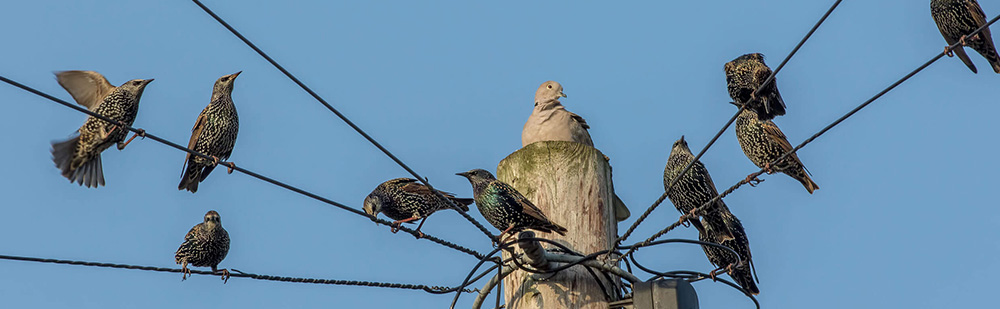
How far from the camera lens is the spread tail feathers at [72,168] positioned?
6355 mm

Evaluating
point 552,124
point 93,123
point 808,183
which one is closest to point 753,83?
point 808,183

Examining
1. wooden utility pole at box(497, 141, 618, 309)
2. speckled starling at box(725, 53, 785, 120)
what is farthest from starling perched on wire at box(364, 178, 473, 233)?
speckled starling at box(725, 53, 785, 120)

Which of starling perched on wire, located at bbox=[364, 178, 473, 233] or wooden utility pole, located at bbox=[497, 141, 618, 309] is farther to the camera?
starling perched on wire, located at bbox=[364, 178, 473, 233]

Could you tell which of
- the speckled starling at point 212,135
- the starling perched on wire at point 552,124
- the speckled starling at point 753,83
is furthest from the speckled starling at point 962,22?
the speckled starling at point 212,135

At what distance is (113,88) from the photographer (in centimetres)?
688

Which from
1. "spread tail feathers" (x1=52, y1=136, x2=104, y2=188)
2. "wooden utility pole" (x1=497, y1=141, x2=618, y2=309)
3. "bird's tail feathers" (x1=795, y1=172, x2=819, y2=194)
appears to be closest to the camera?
"wooden utility pole" (x1=497, y1=141, x2=618, y2=309)

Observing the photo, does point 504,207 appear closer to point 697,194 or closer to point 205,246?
point 697,194

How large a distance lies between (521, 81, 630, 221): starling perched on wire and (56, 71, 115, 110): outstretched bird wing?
2.98 metres

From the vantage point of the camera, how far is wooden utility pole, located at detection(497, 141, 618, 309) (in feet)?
14.5

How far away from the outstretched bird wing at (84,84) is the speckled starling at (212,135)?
2.27 feet

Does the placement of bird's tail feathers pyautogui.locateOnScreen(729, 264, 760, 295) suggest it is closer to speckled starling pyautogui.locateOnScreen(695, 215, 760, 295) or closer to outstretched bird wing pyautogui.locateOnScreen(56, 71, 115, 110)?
speckled starling pyautogui.locateOnScreen(695, 215, 760, 295)

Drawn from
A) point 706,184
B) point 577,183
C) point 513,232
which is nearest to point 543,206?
point 577,183

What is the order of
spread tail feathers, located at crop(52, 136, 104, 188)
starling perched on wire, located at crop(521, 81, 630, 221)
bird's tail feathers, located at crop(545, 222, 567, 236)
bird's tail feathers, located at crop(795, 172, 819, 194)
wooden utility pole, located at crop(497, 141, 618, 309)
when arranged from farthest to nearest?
starling perched on wire, located at crop(521, 81, 630, 221), bird's tail feathers, located at crop(795, 172, 819, 194), spread tail feathers, located at crop(52, 136, 104, 188), bird's tail feathers, located at crop(545, 222, 567, 236), wooden utility pole, located at crop(497, 141, 618, 309)

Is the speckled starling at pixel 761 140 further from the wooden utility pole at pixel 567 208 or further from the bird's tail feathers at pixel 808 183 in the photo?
the wooden utility pole at pixel 567 208
